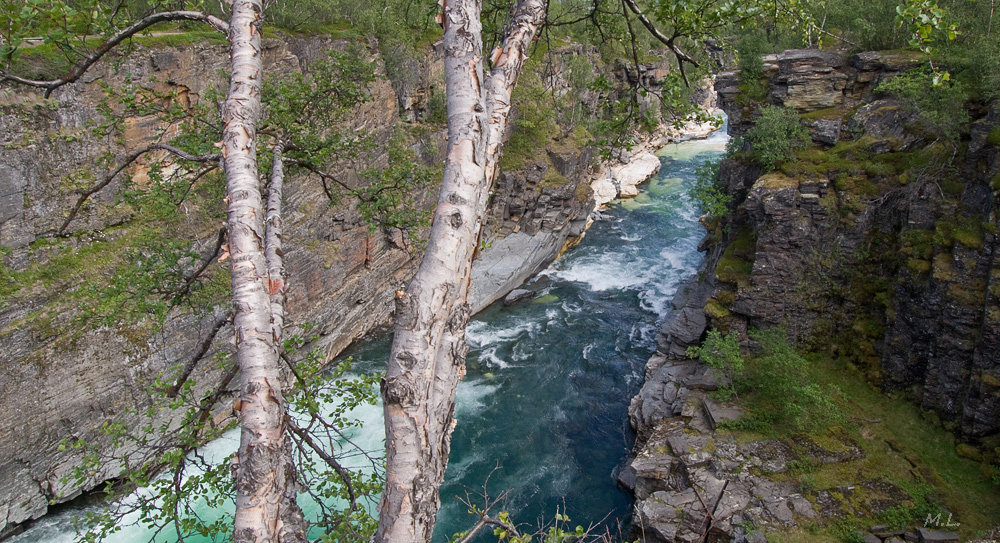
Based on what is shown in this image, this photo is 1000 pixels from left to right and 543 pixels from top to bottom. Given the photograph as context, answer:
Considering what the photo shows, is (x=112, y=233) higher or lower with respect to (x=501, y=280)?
higher

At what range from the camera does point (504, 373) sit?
75.4ft

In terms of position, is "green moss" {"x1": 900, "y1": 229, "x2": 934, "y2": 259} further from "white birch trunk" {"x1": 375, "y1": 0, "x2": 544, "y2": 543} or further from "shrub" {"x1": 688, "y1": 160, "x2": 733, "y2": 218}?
"white birch trunk" {"x1": 375, "y1": 0, "x2": 544, "y2": 543}

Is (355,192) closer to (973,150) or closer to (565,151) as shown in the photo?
(973,150)

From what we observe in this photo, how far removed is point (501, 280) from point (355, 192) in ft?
72.3

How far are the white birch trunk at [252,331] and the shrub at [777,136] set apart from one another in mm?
19970

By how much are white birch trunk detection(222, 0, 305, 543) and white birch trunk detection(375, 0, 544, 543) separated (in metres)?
0.64

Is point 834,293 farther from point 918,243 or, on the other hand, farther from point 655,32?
point 655,32

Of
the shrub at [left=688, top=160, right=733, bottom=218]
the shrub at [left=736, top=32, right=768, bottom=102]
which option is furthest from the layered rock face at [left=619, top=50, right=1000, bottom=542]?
the shrub at [left=688, top=160, right=733, bottom=218]

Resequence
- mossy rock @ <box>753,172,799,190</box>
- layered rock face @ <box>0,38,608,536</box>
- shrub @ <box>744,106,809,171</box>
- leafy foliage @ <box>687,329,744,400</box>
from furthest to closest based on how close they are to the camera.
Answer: shrub @ <box>744,106,809,171</box> < mossy rock @ <box>753,172,799,190</box> < leafy foliage @ <box>687,329,744,400</box> < layered rock face @ <box>0,38,608,536</box>

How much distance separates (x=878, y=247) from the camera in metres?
18.6

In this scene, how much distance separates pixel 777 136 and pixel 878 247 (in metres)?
5.00

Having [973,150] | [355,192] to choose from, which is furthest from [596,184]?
[355,192]

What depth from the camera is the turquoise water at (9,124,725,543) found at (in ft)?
55.3

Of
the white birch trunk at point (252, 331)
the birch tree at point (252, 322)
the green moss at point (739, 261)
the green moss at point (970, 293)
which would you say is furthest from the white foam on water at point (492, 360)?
the white birch trunk at point (252, 331)
